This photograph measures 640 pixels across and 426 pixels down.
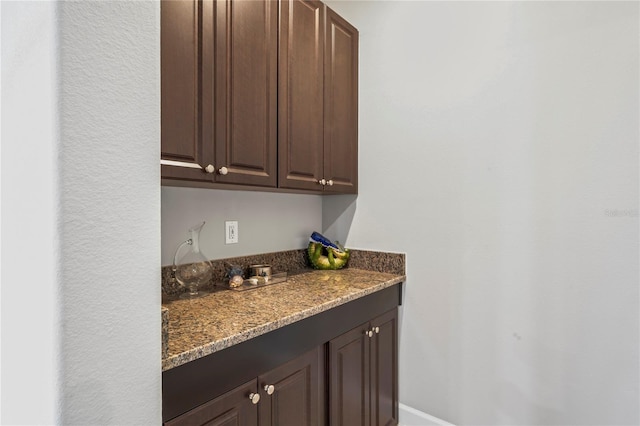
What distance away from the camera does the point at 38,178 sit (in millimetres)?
607

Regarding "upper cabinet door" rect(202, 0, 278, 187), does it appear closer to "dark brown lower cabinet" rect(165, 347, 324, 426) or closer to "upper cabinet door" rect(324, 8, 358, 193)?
"upper cabinet door" rect(324, 8, 358, 193)

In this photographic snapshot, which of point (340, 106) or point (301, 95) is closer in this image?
point (301, 95)

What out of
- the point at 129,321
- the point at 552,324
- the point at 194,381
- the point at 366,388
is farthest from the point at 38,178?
the point at 552,324

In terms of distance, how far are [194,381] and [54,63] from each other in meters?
0.78

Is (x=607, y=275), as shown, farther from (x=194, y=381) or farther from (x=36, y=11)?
(x=36, y=11)

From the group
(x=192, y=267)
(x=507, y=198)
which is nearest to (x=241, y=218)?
(x=192, y=267)

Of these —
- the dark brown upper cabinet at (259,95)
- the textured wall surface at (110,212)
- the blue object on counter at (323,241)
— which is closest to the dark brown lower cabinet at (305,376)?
the textured wall surface at (110,212)

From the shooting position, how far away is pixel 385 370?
1.85 m

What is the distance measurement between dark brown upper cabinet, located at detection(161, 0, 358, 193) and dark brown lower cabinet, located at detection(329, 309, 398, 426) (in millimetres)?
752

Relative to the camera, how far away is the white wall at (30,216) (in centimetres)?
58

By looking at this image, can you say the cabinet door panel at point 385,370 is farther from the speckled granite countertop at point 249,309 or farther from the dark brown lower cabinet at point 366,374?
the speckled granite countertop at point 249,309

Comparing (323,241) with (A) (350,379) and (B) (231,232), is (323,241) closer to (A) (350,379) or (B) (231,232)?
(B) (231,232)

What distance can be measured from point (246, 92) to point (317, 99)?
477 mm

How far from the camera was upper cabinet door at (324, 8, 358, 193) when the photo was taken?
1.91 m
